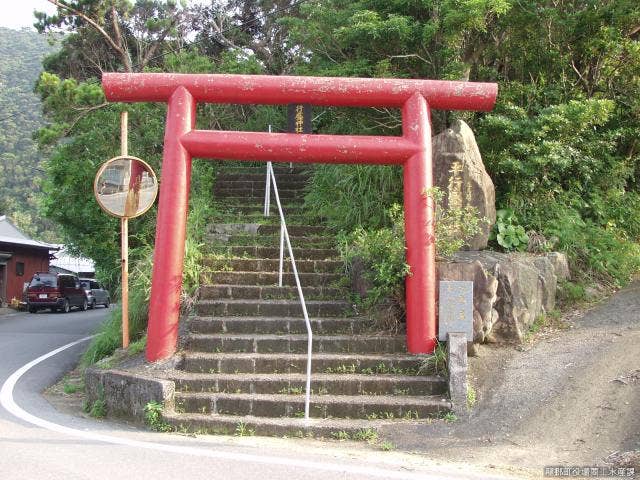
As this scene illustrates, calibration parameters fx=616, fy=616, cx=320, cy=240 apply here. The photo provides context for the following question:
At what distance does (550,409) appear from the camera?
5965 millimetres

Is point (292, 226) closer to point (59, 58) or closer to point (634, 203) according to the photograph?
point (634, 203)

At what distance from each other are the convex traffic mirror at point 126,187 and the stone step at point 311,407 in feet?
9.73

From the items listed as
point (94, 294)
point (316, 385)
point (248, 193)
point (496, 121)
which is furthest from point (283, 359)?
point (94, 294)

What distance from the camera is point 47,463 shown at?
4645mm

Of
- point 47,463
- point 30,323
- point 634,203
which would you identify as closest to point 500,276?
point 634,203

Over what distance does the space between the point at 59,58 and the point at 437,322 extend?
20016 millimetres

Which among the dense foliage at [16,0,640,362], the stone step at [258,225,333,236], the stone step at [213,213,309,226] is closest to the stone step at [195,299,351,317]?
the dense foliage at [16,0,640,362]

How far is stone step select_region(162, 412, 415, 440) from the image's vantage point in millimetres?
5754

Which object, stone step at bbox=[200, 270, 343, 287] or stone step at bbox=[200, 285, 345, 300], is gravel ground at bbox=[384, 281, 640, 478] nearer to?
stone step at bbox=[200, 285, 345, 300]

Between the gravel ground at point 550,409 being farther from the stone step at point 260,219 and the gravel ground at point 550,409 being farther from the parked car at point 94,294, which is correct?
the parked car at point 94,294

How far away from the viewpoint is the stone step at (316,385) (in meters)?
6.42

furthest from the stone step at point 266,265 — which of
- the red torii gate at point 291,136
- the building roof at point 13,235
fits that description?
the building roof at point 13,235

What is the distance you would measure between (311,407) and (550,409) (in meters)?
2.32

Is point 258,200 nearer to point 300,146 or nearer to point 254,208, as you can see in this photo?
point 254,208
